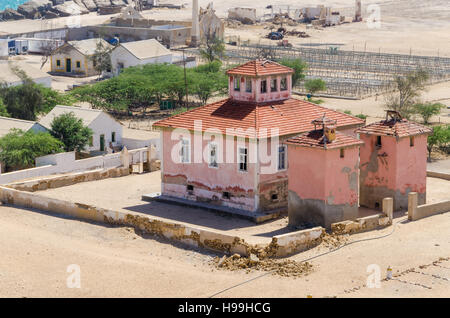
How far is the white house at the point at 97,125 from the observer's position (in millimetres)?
46500

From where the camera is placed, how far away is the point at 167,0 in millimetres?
138500

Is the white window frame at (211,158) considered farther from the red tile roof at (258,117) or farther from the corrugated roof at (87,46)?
the corrugated roof at (87,46)

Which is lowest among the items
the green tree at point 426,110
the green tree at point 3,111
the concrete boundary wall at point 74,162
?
the concrete boundary wall at point 74,162

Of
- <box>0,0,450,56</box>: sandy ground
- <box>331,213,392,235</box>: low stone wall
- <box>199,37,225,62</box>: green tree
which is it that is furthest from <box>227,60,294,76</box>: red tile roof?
<box>0,0,450,56</box>: sandy ground

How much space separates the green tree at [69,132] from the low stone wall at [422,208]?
17480mm

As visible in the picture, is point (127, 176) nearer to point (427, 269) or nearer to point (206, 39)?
point (427, 269)

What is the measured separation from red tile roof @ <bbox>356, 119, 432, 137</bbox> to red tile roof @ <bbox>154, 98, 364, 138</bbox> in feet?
5.92

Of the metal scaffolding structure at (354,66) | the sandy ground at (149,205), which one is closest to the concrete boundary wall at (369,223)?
the sandy ground at (149,205)

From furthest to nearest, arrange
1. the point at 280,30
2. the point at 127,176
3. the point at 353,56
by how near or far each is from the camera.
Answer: the point at 280,30, the point at 353,56, the point at 127,176

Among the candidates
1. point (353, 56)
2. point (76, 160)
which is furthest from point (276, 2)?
point (76, 160)

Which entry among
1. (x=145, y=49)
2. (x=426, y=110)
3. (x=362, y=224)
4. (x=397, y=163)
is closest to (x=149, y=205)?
(x=362, y=224)

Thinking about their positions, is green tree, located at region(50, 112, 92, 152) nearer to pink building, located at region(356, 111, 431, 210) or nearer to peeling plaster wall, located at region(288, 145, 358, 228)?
pink building, located at region(356, 111, 431, 210)
